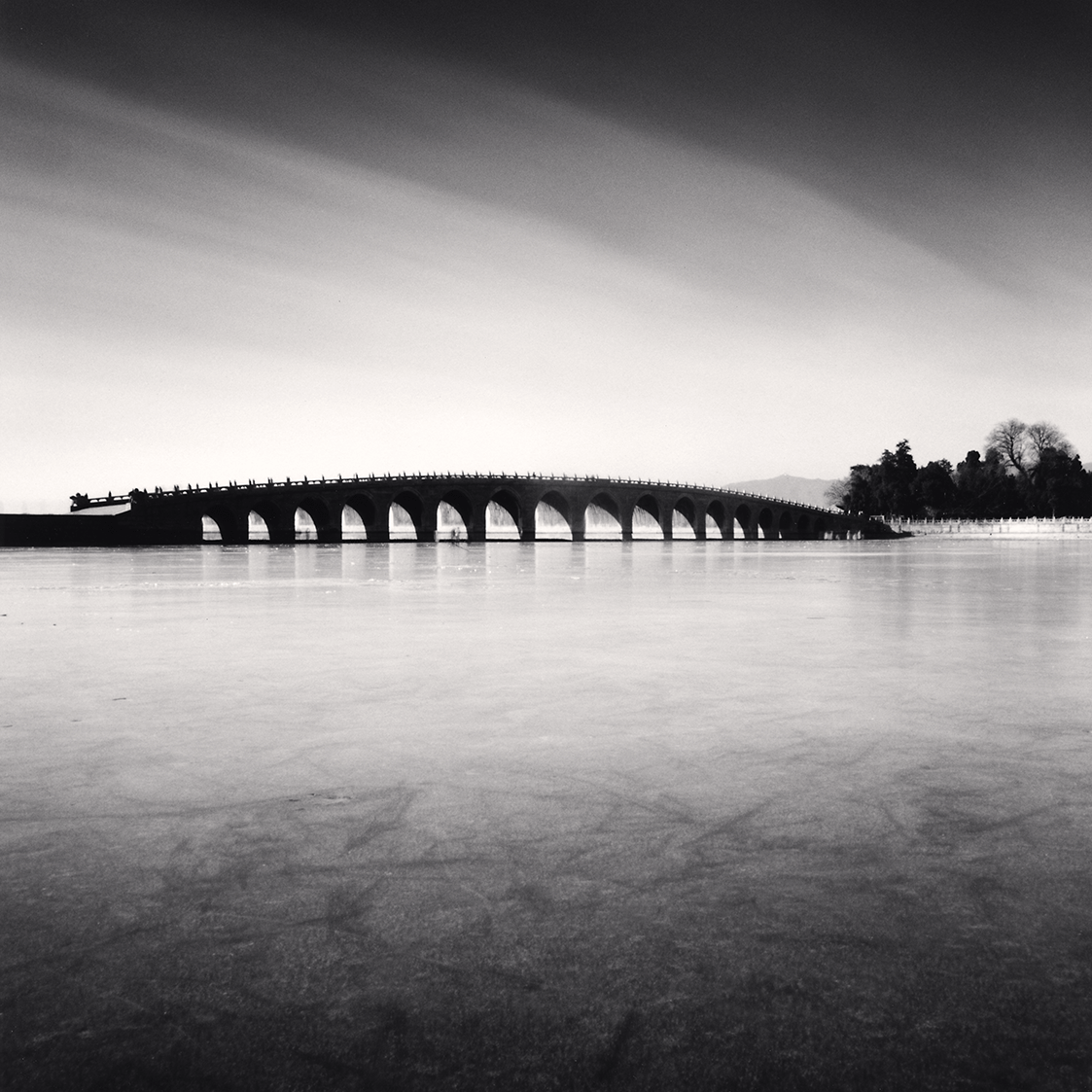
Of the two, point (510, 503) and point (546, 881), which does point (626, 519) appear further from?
point (546, 881)

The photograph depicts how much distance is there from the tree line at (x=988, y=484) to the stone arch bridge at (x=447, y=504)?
258 inches

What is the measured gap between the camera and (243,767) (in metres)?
4.03

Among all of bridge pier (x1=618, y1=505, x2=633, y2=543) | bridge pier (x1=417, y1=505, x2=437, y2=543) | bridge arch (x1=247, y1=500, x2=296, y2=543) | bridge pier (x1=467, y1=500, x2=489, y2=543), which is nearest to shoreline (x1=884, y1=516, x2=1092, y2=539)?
bridge pier (x1=618, y1=505, x2=633, y2=543)

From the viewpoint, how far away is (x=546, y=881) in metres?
2.68

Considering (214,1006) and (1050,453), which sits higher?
(1050,453)

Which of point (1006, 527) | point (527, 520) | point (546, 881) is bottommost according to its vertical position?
point (1006, 527)

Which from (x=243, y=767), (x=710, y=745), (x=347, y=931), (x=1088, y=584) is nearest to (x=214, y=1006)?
(x=347, y=931)

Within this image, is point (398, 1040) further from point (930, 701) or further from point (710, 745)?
point (930, 701)

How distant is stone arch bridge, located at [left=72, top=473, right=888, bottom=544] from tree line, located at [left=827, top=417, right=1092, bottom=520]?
656 cm

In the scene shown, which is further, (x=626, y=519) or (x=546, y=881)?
(x=626, y=519)

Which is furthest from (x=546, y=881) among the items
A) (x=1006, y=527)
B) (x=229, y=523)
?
(x=1006, y=527)

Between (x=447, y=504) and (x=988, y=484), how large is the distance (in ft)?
255

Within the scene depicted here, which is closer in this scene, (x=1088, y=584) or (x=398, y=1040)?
(x=398, y=1040)

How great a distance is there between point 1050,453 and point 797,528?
34848 millimetres
